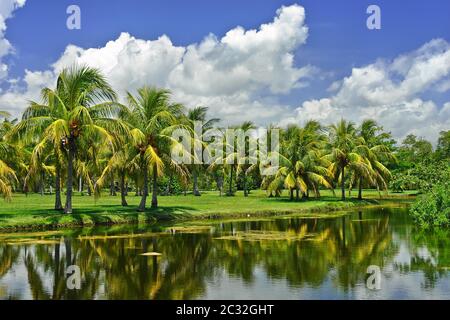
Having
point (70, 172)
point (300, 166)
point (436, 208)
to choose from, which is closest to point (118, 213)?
point (70, 172)

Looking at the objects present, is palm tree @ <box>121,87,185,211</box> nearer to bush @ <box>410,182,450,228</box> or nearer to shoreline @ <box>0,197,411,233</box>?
shoreline @ <box>0,197,411,233</box>

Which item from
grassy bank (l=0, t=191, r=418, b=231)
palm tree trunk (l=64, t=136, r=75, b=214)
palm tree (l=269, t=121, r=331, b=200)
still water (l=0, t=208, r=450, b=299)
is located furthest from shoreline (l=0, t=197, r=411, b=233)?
palm tree (l=269, t=121, r=331, b=200)

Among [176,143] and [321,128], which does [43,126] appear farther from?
[321,128]

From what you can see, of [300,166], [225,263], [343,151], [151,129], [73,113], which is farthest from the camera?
[343,151]

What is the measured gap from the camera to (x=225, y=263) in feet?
53.5

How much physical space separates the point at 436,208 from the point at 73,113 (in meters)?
20.4

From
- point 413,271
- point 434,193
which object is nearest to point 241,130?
point 434,193

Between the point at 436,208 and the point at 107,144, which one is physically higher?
the point at 107,144

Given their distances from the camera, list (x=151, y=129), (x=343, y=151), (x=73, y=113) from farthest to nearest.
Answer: (x=343, y=151) → (x=151, y=129) → (x=73, y=113)

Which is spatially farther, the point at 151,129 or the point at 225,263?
the point at 151,129

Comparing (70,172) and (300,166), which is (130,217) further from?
(300,166)

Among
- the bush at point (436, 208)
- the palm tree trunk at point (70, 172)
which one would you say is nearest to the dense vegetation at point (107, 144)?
the palm tree trunk at point (70, 172)
